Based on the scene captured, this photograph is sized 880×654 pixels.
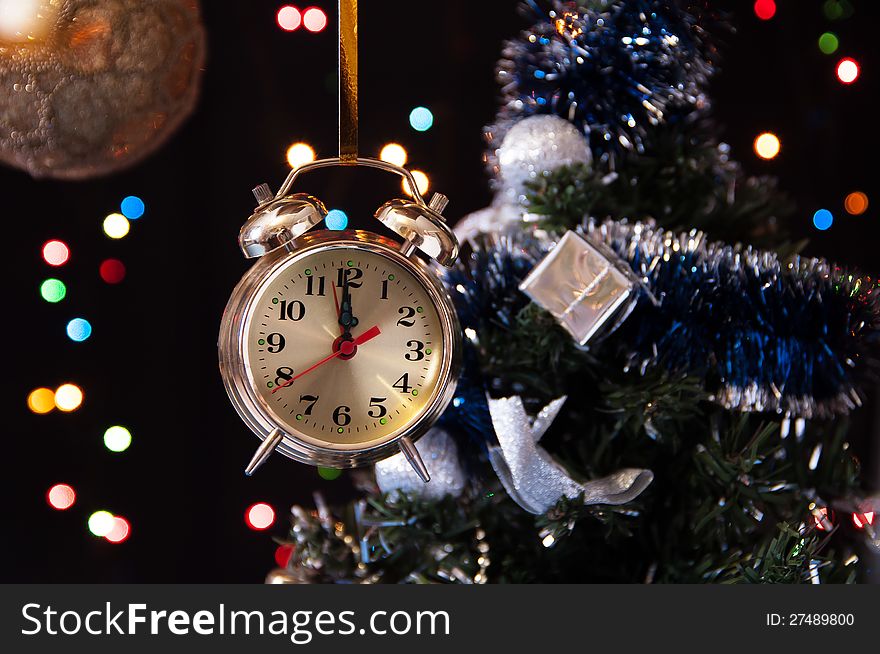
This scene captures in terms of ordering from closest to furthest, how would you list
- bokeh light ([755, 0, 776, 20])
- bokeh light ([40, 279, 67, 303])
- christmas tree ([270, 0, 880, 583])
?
1. christmas tree ([270, 0, 880, 583])
2. bokeh light ([40, 279, 67, 303])
3. bokeh light ([755, 0, 776, 20])

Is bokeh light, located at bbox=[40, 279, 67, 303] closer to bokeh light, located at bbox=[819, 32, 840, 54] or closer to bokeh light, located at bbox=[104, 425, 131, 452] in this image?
bokeh light, located at bbox=[104, 425, 131, 452]

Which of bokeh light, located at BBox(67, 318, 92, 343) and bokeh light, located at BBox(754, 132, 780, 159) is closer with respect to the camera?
bokeh light, located at BBox(67, 318, 92, 343)

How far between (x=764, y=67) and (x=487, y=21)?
0.45 m

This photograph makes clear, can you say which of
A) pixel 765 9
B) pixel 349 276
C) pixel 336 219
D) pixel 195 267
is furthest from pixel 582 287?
pixel 765 9

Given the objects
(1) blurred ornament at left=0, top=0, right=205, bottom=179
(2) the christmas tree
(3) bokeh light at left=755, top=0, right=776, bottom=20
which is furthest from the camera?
(3) bokeh light at left=755, top=0, right=776, bottom=20

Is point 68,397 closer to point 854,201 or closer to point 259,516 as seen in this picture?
point 259,516

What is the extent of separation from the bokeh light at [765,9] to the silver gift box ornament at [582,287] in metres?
0.80

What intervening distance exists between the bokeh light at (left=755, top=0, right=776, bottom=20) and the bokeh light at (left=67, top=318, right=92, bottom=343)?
1141 mm

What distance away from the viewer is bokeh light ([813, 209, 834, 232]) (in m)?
1.45

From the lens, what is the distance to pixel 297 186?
4.41 ft

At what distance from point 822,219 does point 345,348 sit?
3.35ft

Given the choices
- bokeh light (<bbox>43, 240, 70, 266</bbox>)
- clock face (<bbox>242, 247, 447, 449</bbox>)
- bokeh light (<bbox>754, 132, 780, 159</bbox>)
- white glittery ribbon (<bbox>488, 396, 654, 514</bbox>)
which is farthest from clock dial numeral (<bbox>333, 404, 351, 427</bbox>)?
bokeh light (<bbox>754, 132, 780, 159</bbox>)

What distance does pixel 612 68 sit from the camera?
36.2 inches

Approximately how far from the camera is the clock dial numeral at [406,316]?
29.2 inches
